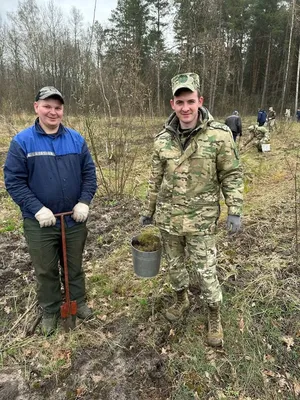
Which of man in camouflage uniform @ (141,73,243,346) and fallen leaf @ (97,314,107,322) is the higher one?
man in camouflage uniform @ (141,73,243,346)

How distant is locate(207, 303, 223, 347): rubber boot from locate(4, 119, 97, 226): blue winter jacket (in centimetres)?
151

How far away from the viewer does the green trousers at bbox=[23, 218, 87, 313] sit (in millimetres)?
2592

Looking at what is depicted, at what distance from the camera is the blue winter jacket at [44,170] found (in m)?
2.40

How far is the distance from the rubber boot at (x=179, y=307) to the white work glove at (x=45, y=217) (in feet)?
4.65

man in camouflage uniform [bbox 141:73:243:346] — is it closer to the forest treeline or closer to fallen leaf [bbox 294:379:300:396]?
fallen leaf [bbox 294:379:300:396]

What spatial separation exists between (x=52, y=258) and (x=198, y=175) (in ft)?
4.84

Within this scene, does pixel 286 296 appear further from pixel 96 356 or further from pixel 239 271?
pixel 96 356

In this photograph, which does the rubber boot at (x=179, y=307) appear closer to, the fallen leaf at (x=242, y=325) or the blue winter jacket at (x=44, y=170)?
the fallen leaf at (x=242, y=325)

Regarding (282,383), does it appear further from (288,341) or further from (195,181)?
(195,181)

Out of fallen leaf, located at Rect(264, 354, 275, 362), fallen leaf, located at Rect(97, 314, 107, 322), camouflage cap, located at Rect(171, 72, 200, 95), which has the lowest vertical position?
fallen leaf, located at Rect(264, 354, 275, 362)

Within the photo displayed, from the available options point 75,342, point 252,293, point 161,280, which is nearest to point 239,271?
point 252,293

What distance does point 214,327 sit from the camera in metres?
2.74

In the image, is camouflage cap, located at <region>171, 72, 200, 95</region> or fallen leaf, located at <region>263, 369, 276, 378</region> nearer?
camouflage cap, located at <region>171, 72, 200, 95</region>

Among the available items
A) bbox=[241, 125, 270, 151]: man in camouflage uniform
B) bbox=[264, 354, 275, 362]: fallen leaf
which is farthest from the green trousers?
bbox=[241, 125, 270, 151]: man in camouflage uniform
